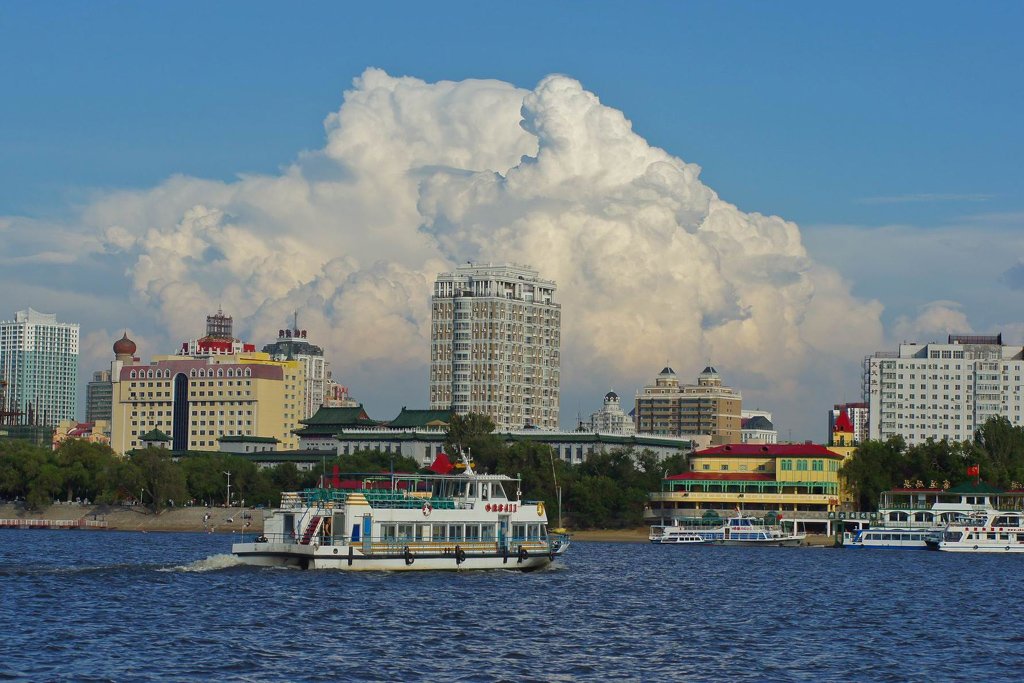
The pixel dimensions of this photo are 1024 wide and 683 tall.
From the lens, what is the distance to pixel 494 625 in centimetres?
8125

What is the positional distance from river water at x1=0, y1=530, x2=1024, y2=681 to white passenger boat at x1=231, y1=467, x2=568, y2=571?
1.23 m

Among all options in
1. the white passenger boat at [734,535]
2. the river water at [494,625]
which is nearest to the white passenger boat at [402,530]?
the river water at [494,625]

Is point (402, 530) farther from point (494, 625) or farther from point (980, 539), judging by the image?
point (980, 539)

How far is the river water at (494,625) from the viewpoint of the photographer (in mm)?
67000

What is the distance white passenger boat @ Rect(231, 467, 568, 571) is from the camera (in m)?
106

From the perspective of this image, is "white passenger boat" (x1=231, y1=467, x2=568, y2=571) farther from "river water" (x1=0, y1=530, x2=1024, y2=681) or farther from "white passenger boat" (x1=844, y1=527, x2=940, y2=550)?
"white passenger boat" (x1=844, y1=527, x2=940, y2=550)

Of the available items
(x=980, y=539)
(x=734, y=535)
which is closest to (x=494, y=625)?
(x=980, y=539)

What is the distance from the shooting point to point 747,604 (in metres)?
100

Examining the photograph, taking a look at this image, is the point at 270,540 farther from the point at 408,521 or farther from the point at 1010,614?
the point at 1010,614

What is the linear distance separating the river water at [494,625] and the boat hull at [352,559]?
795 millimetres

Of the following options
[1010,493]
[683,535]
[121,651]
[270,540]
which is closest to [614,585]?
[270,540]

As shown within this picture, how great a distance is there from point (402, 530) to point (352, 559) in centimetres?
413

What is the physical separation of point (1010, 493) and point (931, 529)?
618 inches

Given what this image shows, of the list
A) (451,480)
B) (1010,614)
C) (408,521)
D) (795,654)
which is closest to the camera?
(795,654)
